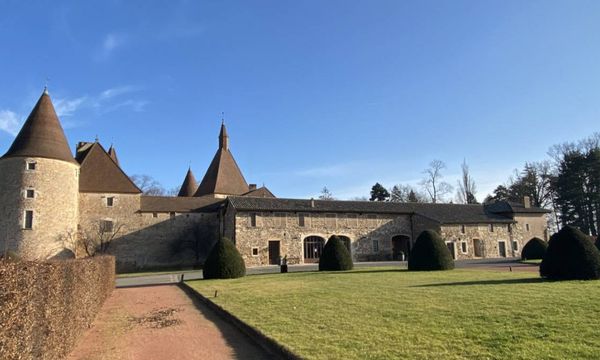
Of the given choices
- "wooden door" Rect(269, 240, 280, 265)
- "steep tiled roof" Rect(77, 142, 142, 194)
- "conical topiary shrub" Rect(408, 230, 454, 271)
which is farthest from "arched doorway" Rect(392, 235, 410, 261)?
"steep tiled roof" Rect(77, 142, 142, 194)

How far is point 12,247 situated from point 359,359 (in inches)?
1336

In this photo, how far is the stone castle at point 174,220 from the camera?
3219 cm

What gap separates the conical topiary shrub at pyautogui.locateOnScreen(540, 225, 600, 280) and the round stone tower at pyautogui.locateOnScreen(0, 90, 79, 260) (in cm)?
3169

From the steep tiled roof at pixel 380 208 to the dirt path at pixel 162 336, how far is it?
2237 cm

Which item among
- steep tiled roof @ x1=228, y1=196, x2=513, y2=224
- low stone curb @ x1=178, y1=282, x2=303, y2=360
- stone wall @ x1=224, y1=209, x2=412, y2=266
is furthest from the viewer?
steep tiled roof @ x1=228, y1=196, x2=513, y2=224

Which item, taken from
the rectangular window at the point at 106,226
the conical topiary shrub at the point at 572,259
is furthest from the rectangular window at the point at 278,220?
the conical topiary shrub at the point at 572,259

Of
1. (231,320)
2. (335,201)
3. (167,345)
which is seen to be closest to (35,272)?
(167,345)

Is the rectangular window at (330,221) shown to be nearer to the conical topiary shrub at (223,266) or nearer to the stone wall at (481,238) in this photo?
the stone wall at (481,238)

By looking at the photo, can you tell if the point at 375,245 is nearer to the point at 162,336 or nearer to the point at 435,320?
the point at 435,320

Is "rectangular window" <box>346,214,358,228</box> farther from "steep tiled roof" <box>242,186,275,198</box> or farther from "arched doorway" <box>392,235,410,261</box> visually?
"steep tiled roof" <box>242,186,275,198</box>

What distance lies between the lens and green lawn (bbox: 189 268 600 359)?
225 inches

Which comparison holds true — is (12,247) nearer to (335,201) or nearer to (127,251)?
(127,251)

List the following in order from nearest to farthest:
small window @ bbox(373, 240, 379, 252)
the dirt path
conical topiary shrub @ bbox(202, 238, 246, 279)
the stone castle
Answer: the dirt path → conical topiary shrub @ bbox(202, 238, 246, 279) → the stone castle → small window @ bbox(373, 240, 379, 252)

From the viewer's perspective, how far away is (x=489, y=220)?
39.4 metres
